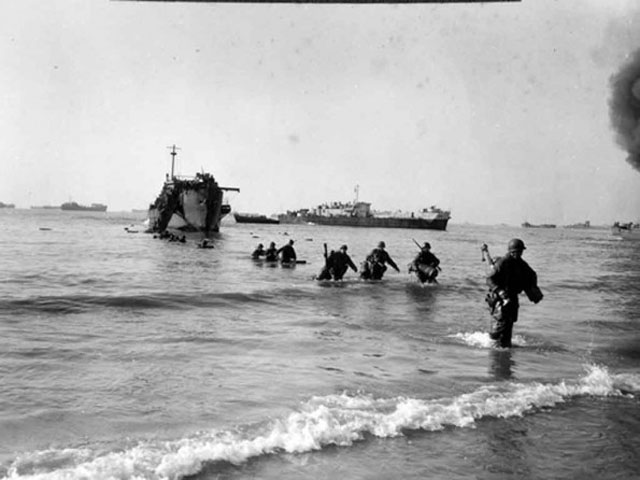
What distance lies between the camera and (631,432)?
5.16m

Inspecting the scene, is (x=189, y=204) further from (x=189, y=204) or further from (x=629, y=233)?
(x=629, y=233)

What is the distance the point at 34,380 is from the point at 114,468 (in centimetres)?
318

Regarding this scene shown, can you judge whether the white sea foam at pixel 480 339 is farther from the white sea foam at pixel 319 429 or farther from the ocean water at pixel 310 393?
the white sea foam at pixel 319 429

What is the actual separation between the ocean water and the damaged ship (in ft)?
159

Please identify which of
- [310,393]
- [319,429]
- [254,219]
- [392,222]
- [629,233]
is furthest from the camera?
[254,219]

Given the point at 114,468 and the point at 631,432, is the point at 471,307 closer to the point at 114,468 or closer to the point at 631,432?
the point at 631,432

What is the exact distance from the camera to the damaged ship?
2429 inches

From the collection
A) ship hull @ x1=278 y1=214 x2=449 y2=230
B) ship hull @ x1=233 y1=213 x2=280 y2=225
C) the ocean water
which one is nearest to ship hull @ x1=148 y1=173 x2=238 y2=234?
the ocean water

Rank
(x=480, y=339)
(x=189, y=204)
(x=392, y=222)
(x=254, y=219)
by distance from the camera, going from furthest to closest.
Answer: (x=254, y=219), (x=392, y=222), (x=189, y=204), (x=480, y=339)

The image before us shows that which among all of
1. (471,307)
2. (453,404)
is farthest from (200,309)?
(453,404)

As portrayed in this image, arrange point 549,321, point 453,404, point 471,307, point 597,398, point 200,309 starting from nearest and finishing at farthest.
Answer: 1. point 453,404
2. point 597,398
3. point 549,321
4. point 200,309
5. point 471,307

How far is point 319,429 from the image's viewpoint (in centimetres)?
495

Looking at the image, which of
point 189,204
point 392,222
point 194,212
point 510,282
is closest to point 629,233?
point 392,222

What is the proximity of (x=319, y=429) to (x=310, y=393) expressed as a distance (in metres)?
1.29
